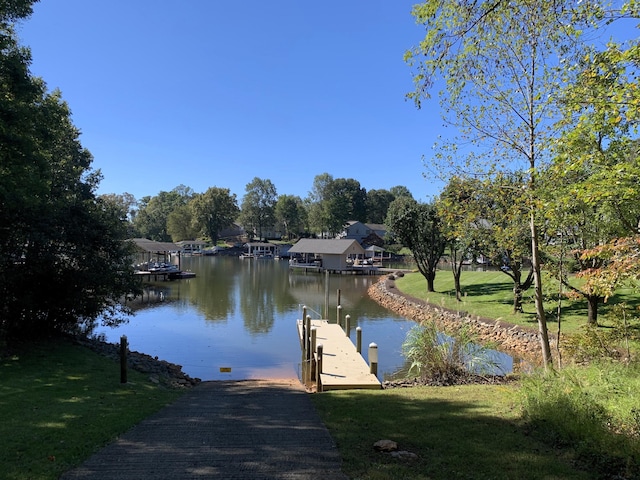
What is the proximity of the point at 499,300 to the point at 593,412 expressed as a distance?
63.7ft

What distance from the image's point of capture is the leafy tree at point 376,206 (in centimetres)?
10788

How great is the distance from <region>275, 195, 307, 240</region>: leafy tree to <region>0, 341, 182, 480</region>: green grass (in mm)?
85758

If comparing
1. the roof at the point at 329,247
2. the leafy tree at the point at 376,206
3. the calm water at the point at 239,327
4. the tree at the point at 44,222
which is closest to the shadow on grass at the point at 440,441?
the calm water at the point at 239,327

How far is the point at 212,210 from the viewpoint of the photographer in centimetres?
9556

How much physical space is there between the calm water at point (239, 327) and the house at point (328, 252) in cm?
1642

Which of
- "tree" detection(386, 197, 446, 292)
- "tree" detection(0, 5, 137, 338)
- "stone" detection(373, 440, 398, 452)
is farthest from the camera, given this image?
"tree" detection(386, 197, 446, 292)

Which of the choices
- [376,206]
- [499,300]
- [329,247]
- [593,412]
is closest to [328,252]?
[329,247]

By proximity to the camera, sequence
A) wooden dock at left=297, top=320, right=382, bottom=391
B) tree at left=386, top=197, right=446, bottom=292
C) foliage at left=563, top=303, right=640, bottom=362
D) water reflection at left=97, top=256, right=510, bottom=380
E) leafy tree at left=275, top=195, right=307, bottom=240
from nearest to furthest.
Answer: foliage at left=563, top=303, right=640, bottom=362 → wooden dock at left=297, top=320, right=382, bottom=391 → water reflection at left=97, top=256, right=510, bottom=380 → tree at left=386, top=197, right=446, bottom=292 → leafy tree at left=275, top=195, right=307, bottom=240

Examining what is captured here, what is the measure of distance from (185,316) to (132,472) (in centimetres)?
2160

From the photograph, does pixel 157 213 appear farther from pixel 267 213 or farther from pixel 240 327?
pixel 240 327

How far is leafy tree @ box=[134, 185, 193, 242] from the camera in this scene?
10469cm

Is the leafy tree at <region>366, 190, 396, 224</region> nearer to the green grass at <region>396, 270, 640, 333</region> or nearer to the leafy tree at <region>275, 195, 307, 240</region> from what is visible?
the leafy tree at <region>275, 195, 307, 240</region>

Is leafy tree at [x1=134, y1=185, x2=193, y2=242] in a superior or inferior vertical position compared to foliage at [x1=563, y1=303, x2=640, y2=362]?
superior

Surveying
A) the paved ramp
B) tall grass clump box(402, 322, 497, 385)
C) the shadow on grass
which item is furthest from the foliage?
the paved ramp
